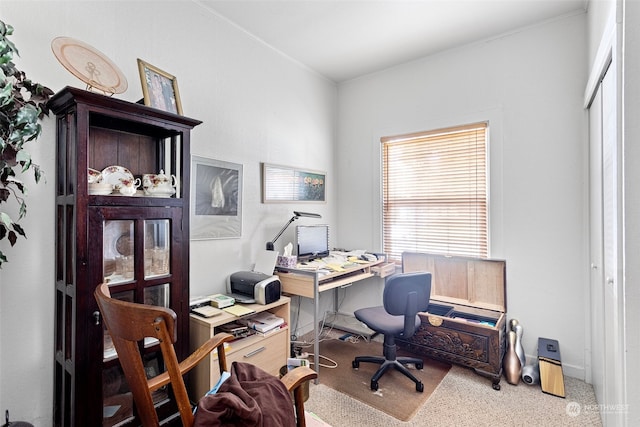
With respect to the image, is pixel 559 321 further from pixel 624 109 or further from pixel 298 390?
pixel 298 390

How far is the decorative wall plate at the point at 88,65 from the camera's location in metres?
1.46

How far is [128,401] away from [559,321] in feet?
9.91

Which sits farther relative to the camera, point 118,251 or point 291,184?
point 291,184

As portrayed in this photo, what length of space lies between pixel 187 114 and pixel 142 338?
180 centimetres

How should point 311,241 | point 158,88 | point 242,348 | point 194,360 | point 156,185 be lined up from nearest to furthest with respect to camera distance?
point 194,360 < point 156,185 < point 158,88 < point 242,348 < point 311,241

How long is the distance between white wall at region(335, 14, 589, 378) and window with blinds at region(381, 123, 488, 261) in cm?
11

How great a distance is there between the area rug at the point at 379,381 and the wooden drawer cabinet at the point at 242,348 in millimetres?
Result: 434

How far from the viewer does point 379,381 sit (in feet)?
7.62

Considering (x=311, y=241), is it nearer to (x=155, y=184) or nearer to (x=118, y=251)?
(x=155, y=184)

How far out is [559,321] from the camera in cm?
249

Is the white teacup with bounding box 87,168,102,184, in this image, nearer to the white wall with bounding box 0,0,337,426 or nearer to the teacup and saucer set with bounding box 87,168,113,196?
the teacup and saucer set with bounding box 87,168,113,196

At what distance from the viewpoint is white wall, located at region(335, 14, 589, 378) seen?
2414mm

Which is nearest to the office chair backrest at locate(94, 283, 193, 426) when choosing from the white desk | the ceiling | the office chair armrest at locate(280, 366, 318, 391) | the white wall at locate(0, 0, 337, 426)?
the office chair armrest at locate(280, 366, 318, 391)

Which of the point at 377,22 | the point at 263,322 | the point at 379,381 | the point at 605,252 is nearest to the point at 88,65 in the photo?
the point at 263,322
